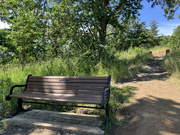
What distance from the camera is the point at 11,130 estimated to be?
3109 mm

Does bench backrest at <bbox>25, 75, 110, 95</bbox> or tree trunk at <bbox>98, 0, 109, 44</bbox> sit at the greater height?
tree trunk at <bbox>98, 0, 109, 44</bbox>

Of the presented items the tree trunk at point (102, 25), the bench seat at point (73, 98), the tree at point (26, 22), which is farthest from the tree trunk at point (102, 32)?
the bench seat at point (73, 98)

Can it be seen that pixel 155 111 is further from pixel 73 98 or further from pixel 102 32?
pixel 102 32

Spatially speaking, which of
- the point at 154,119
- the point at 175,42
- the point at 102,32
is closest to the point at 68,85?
the point at 154,119

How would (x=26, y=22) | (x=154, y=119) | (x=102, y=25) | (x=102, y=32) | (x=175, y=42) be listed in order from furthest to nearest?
(x=175, y=42)
(x=26, y=22)
(x=102, y=32)
(x=102, y=25)
(x=154, y=119)

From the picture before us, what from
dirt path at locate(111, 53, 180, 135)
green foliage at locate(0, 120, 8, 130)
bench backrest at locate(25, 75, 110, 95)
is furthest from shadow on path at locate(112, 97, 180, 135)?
green foliage at locate(0, 120, 8, 130)

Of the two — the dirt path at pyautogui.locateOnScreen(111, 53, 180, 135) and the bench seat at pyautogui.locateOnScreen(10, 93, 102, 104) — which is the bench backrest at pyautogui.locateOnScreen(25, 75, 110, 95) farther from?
the dirt path at pyautogui.locateOnScreen(111, 53, 180, 135)

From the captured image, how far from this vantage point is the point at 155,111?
129 inches

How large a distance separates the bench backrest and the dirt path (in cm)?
95

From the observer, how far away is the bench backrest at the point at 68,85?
340 centimetres

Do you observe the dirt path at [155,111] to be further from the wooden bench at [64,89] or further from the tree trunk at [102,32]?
the tree trunk at [102,32]

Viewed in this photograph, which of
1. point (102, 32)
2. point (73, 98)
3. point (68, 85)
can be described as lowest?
point (73, 98)

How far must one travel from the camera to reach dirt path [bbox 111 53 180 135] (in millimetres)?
2730

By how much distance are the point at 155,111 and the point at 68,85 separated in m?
2.11
